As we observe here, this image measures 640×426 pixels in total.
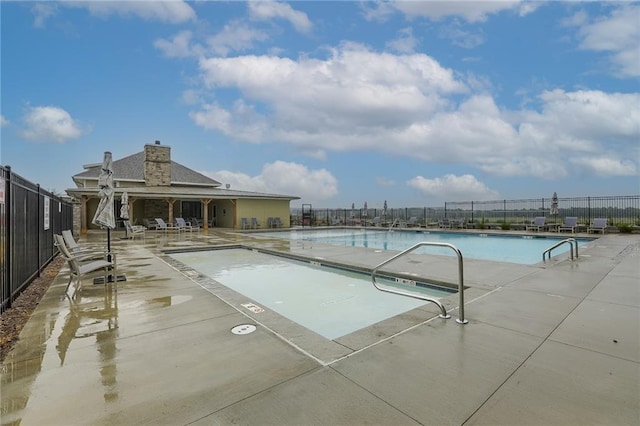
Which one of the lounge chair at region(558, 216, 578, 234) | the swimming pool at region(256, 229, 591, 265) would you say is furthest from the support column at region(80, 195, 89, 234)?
the lounge chair at region(558, 216, 578, 234)

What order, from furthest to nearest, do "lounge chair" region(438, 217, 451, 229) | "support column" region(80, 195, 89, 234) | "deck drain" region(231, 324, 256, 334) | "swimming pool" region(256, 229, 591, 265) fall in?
"lounge chair" region(438, 217, 451, 229)
"support column" region(80, 195, 89, 234)
"swimming pool" region(256, 229, 591, 265)
"deck drain" region(231, 324, 256, 334)

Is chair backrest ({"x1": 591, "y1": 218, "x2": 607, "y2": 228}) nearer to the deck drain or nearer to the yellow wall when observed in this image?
the yellow wall

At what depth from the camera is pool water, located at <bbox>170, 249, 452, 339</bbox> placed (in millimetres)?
4711

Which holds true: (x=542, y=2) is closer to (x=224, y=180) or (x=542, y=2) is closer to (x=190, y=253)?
(x=190, y=253)

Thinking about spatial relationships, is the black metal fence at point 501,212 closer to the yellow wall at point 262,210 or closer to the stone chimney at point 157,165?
the yellow wall at point 262,210

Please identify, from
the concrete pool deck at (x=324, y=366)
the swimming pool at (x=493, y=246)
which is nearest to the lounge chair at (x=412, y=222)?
the swimming pool at (x=493, y=246)

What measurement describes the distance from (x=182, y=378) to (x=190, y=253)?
8987 millimetres

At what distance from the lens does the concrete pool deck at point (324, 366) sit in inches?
76.2

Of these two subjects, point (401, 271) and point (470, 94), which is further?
point (470, 94)

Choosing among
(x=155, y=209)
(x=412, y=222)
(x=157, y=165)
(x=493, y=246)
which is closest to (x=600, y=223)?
(x=493, y=246)

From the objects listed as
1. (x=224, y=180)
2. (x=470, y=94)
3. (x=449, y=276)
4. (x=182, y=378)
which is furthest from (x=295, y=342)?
(x=224, y=180)

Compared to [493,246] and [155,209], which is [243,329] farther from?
[155,209]

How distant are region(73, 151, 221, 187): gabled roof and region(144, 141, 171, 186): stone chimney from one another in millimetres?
848

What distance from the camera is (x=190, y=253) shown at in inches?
421
